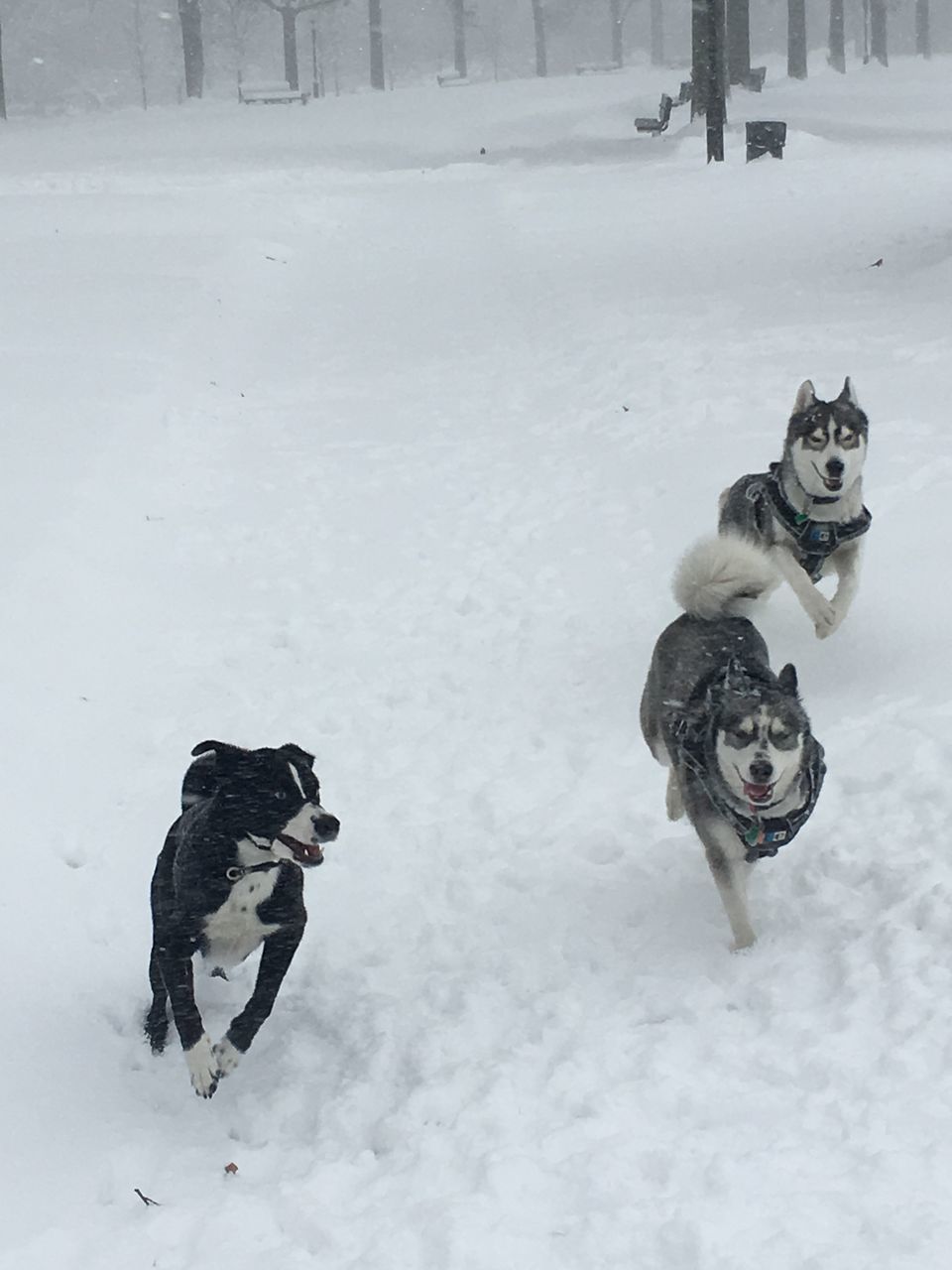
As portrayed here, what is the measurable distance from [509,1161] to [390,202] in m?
26.5

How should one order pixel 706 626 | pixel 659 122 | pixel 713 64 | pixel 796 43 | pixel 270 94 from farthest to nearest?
pixel 270 94 → pixel 796 43 → pixel 659 122 → pixel 713 64 → pixel 706 626

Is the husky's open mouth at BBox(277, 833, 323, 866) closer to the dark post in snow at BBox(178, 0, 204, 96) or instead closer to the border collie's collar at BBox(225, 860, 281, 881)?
the border collie's collar at BBox(225, 860, 281, 881)

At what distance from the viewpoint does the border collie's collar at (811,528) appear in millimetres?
7035

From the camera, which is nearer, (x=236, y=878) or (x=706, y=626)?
(x=236, y=878)

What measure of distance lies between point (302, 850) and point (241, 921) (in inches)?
14.4

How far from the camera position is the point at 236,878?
14.1 feet

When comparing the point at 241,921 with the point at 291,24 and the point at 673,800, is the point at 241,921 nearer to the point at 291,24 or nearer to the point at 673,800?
the point at 673,800

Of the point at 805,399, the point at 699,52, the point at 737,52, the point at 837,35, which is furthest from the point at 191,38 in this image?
the point at 805,399

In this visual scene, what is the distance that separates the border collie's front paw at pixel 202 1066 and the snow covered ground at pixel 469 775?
0.15 m

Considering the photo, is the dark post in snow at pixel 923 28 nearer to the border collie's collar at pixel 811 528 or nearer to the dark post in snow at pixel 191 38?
the dark post in snow at pixel 191 38

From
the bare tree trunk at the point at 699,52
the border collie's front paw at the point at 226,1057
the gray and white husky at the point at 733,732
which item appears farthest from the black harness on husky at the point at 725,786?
the bare tree trunk at the point at 699,52

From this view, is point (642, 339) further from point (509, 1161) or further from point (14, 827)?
point (509, 1161)

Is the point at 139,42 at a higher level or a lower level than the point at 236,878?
higher

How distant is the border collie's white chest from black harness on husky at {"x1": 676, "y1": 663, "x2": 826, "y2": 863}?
62.3 inches
